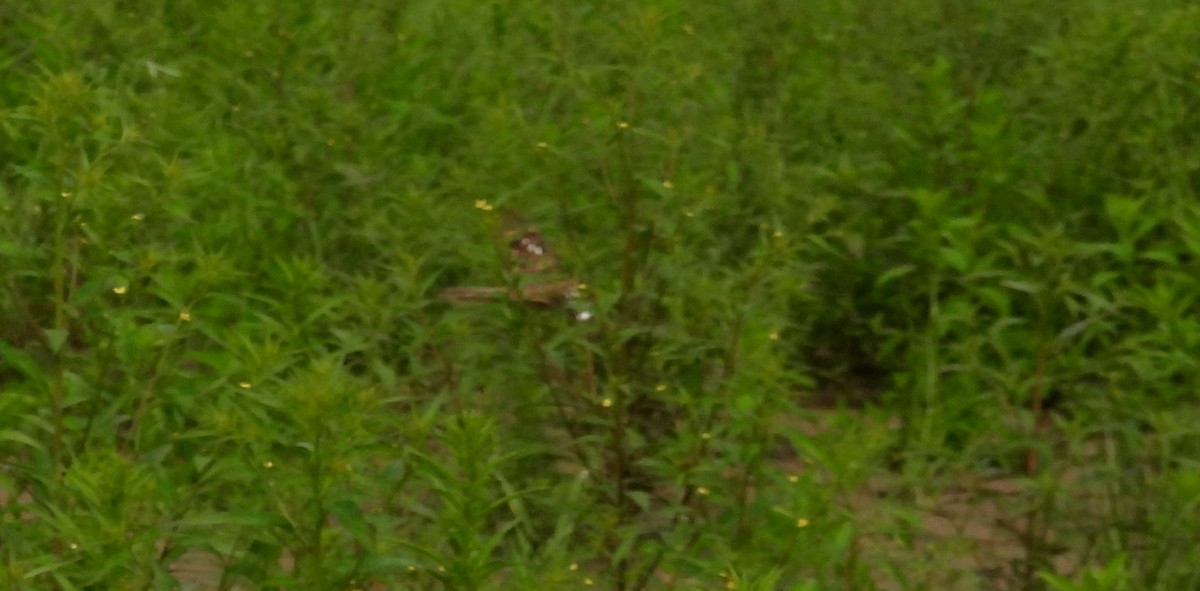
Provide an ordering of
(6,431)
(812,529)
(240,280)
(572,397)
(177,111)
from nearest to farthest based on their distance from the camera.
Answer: (6,431)
(812,529)
(572,397)
(240,280)
(177,111)

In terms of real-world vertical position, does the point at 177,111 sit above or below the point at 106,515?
below

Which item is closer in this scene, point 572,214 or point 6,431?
point 6,431

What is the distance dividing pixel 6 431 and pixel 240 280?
137 cm

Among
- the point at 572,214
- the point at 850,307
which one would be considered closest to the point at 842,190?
the point at 850,307

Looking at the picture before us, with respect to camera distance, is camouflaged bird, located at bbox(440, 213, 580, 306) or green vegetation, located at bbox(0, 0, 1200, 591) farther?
camouflaged bird, located at bbox(440, 213, 580, 306)

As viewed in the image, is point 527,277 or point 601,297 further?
point 527,277

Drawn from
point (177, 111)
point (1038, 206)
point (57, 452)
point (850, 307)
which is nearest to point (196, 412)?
point (57, 452)

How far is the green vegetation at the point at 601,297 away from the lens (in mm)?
3303

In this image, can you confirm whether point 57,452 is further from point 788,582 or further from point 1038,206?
point 1038,206

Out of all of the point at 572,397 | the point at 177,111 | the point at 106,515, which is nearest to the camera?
the point at 106,515

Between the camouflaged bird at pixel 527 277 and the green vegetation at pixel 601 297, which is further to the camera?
the camouflaged bird at pixel 527 277

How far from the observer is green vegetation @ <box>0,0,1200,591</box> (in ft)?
Answer: 10.8

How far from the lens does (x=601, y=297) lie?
4.01m

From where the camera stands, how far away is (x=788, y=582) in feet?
11.8
